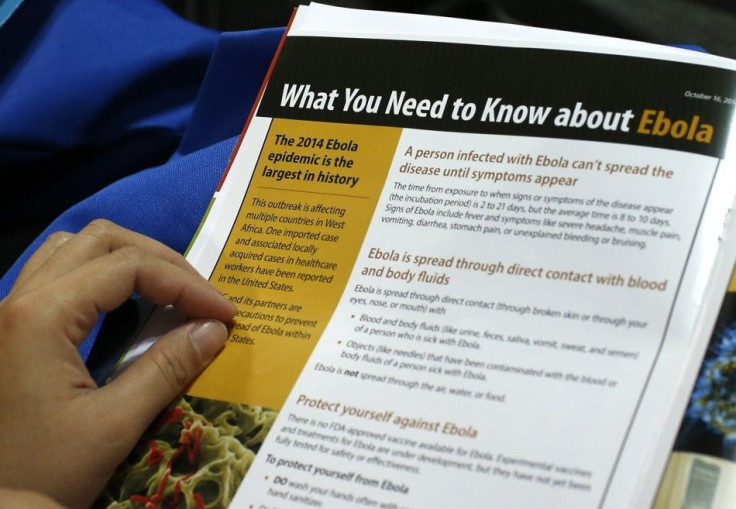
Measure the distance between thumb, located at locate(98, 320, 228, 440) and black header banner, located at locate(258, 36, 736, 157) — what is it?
164 millimetres

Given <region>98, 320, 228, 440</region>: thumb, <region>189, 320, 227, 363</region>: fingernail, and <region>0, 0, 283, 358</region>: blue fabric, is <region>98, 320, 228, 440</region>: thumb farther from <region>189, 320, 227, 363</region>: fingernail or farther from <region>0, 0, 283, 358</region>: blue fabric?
<region>0, 0, 283, 358</region>: blue fabric

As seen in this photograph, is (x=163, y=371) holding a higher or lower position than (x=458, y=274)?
lower

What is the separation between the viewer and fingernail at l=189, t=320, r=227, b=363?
468 millimetres

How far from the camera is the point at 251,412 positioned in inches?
17.3


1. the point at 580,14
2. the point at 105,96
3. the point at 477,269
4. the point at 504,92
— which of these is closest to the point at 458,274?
the point at 477,269

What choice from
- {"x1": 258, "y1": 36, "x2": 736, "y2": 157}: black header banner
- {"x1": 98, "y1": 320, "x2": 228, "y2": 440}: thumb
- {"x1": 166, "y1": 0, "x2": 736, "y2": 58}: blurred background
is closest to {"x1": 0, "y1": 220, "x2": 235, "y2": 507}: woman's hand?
{"x1": 98, "y1": 320, "x2": 228, "y2": 440}: thumb

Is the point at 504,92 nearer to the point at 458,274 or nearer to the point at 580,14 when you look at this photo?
the point at 458,274

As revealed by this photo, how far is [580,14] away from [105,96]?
0.61 meters

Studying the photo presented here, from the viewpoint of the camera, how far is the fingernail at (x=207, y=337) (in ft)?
1.54

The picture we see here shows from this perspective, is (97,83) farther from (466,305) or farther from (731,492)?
(731,492)

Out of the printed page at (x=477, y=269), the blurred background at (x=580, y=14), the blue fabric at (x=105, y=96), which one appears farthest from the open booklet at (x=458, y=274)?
the blurred background at (x=580, y=14)

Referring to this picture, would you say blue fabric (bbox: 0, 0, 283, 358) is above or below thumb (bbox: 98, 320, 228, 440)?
above

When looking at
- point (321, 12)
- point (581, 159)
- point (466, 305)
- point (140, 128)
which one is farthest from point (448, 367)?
point (140, 128)

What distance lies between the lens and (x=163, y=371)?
0.46m
